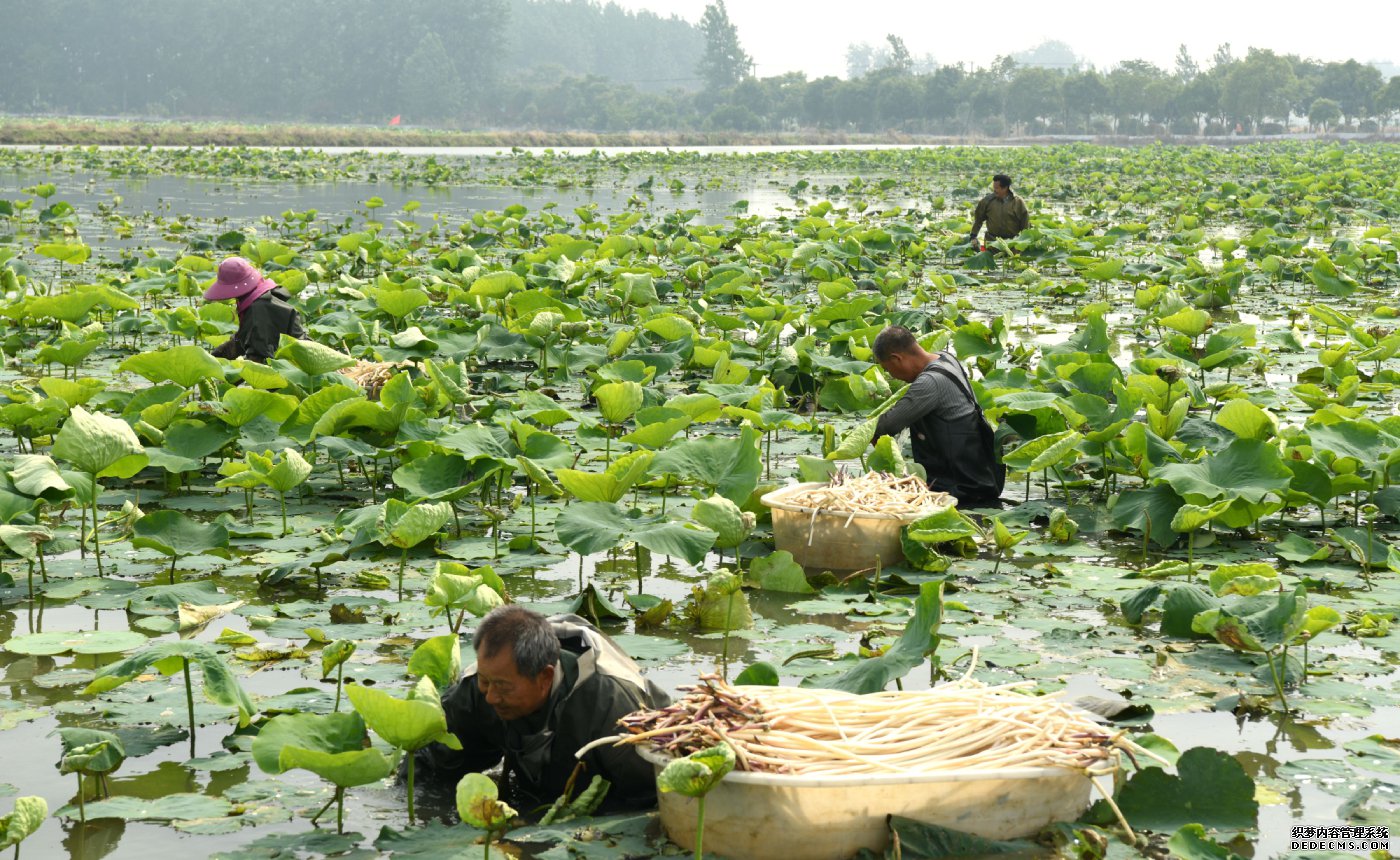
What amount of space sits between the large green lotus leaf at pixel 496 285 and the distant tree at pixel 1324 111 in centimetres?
6607

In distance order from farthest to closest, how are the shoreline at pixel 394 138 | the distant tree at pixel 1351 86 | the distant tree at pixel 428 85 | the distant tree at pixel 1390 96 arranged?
the distant tree at pixel 428 85
the distant tree at pixel 1351 86
the distant tree at pixel 1390 96
the shoreline at pixel 394 138

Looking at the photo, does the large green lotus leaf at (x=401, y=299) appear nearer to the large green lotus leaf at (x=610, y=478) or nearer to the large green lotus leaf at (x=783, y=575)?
the large green lotus leaf at (x=610, y=478)

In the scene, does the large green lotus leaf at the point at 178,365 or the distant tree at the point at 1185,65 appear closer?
the large green lotus leaf at the point at 178,365

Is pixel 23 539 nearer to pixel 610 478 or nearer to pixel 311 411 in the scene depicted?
pixel 311 411

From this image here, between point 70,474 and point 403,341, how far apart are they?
2.56 metres

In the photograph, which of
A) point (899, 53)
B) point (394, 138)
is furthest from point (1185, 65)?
point (394, 138)

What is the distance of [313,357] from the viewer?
5.45 metres

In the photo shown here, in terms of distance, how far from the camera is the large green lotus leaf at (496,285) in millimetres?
7465

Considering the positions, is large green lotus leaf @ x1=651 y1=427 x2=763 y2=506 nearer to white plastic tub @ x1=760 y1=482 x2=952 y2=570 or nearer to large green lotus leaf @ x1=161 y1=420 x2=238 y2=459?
white plastic tub @ x1=760 y1=482 x2=952 y2=570

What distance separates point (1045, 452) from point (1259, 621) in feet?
4.33

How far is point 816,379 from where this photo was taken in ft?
22.0

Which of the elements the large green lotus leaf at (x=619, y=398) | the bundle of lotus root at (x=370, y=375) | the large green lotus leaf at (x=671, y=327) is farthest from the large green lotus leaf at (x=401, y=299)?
the large green lotus leaf at (x=619, y=398)

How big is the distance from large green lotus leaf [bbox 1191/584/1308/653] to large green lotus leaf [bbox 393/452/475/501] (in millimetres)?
2091

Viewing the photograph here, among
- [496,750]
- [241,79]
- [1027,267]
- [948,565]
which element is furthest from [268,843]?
[241,79]
